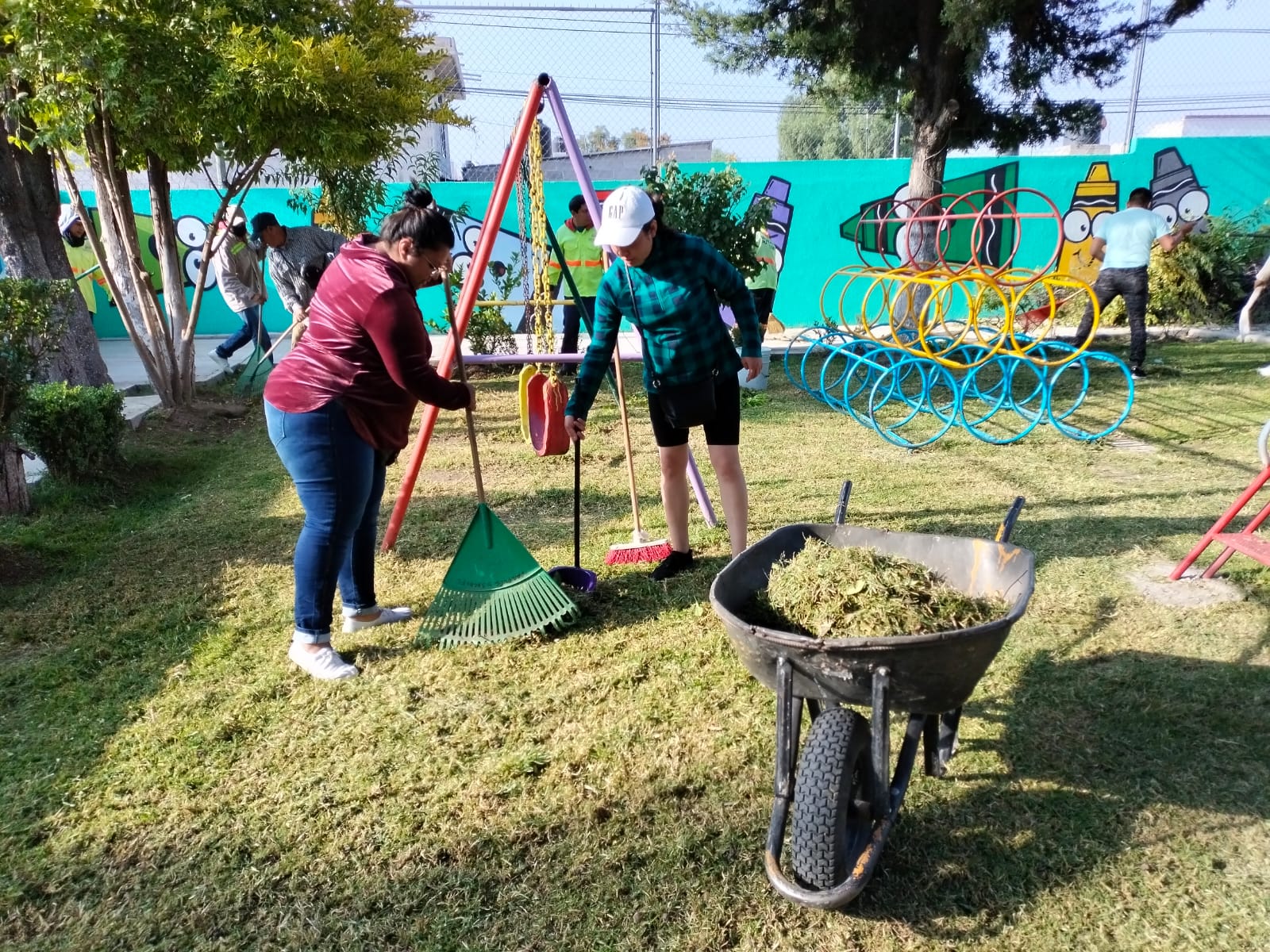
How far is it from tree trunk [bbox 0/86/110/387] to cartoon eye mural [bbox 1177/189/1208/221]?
1392 cm

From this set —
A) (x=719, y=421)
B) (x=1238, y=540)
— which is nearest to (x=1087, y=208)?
(x=1238, y=540)

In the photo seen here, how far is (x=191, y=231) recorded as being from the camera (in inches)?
466

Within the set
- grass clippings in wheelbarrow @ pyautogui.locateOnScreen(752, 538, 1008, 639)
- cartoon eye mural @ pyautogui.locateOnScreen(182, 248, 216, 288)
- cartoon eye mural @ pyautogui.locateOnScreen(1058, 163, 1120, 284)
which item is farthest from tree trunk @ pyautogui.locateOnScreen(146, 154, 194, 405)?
cartoon eye mural @ pyautogui.locateOnScreen(1058, 163, 1120, 284)

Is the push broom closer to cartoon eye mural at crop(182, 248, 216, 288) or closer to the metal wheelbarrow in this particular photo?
the metal wheelbarrow

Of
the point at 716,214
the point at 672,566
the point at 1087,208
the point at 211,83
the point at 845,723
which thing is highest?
the point at 211,83

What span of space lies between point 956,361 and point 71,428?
21.6ft

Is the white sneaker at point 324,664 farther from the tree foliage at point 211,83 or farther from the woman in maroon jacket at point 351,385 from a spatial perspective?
the tree foliage at point 211,83

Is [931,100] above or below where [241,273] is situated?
above

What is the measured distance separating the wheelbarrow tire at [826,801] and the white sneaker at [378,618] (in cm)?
195

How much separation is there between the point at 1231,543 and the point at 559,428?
257 centimetres

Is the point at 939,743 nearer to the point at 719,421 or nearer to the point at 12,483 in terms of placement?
the point at 719,421

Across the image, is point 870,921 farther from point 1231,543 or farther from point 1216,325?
point 1216,325

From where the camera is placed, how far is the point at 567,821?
7.06 feet

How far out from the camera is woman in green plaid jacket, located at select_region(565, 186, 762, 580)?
291cm
